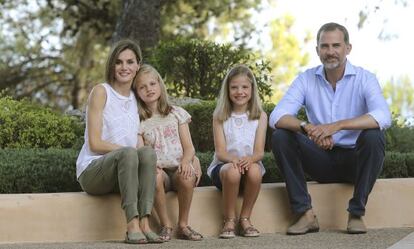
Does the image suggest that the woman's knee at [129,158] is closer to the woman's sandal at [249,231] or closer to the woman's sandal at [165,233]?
the woman's sandal at [165,233]

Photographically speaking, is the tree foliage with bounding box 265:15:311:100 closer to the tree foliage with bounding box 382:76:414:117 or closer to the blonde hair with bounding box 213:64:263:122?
the tree foliage with bounding box 382:76:414:117

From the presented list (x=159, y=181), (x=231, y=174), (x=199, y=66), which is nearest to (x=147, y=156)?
(x=159, y=181)

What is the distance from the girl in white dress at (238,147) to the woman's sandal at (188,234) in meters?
0.18

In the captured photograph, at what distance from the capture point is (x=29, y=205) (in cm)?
512

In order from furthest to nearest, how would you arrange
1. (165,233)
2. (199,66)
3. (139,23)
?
1. (139,23)
2. (199,66)
3. (165,233)

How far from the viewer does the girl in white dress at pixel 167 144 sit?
5207mm

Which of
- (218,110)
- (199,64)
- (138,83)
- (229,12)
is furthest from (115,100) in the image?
(229,12)

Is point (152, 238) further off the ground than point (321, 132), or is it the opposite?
point (321, 132)

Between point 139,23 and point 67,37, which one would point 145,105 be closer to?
point 139,23

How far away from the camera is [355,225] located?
5297 millimetres

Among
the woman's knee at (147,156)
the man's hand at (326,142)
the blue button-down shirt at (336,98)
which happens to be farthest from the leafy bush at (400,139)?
the woman's knee at (147,156)

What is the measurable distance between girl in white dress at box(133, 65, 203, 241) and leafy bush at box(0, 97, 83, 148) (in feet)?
7.17


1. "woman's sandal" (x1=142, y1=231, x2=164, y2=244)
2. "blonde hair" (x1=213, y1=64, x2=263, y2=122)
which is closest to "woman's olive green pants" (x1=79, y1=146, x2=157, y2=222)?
"woman's sandal" (x1=142, y1=231, x2=164, y2=244)

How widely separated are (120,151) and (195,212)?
84cm
